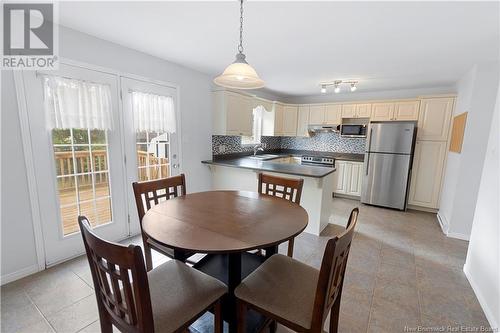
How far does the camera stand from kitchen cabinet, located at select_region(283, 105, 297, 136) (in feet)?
17.8

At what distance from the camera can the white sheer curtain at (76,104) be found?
2.04 m

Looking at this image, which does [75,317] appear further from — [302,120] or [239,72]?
[302,120]

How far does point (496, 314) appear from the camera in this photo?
1.61 meters

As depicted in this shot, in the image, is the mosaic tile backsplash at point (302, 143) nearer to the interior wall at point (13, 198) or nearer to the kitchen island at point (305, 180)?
the kitchen island at point (305, 180)

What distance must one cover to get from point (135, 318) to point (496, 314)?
242 centimetres

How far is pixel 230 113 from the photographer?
147 inches

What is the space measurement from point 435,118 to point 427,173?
3.22 feet

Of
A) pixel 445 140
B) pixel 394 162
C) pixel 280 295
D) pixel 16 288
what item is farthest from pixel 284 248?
pixel 445 140

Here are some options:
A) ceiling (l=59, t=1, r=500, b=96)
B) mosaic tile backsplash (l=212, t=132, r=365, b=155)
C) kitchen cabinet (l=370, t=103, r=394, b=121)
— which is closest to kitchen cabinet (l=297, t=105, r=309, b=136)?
mosaic tile backsplash (l=212, t=132, r=365, b=155)

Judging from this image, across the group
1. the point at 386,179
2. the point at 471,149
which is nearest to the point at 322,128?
the point at 386,179

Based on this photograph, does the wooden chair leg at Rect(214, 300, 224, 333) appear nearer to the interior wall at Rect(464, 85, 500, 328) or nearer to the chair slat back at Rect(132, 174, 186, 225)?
the chair slat back at Rect(132, 174, 186, 225)

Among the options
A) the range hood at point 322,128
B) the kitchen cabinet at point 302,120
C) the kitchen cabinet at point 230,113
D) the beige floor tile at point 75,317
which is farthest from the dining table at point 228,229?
the kitchen cabinet at point 302,120

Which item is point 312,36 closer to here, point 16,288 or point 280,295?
point 280,295

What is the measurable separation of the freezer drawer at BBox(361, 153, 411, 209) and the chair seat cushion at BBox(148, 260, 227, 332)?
4.02 meters
